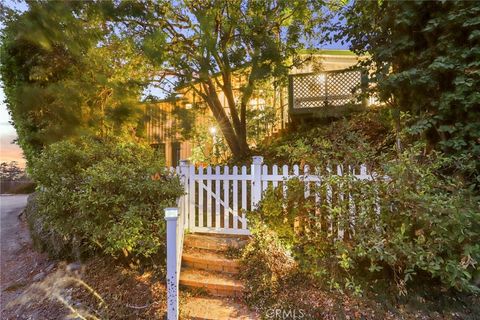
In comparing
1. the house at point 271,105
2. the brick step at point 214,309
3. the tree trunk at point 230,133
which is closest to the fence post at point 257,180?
the brick step at point 214,309

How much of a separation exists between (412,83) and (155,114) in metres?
5.27

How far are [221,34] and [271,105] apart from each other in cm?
365

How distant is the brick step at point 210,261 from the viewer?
3.87 metres

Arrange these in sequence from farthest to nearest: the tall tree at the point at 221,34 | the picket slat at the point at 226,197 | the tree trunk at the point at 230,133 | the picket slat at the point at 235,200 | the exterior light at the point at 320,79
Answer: the exterior light at the point at 320,79
the tree trunk at the point at 230,133
the tall tree at the point at 221,34
the picket slat at the point at 226,197
the picket slat at the point at 235,200

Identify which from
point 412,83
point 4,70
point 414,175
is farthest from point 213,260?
point 4,70

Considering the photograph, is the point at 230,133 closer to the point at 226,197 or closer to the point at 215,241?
the point at 226,197

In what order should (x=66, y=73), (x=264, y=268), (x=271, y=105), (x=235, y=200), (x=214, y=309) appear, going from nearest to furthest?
(x=214, y=309) → (x=264, y=268) → (x=235, y=200) → (x=66, y=73) → (x=271, y=105)

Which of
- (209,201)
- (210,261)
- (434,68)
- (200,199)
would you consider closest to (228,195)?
(209,201)

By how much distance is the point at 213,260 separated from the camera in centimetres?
394

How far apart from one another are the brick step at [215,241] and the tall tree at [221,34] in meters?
3.28

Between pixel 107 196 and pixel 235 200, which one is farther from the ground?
pixel 107 196

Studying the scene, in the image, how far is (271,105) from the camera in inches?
377

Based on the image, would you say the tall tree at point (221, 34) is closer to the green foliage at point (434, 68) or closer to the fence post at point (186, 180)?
the green foliage at point (434, 68)

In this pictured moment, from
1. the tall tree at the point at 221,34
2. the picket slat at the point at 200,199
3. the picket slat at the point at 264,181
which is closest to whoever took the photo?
the picket slat at the point at 264,181
